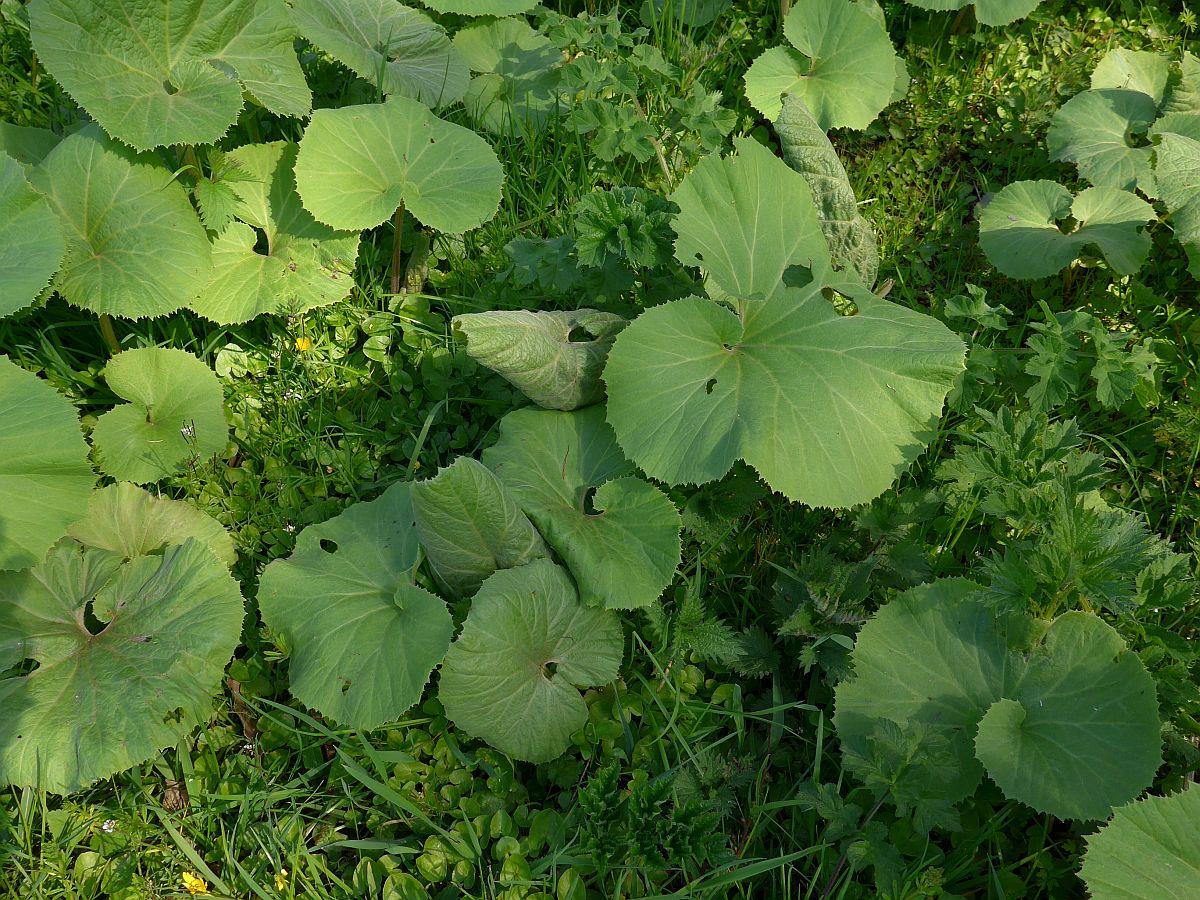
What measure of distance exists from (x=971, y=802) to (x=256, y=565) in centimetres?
206

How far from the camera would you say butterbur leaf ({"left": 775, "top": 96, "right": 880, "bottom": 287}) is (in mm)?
2928

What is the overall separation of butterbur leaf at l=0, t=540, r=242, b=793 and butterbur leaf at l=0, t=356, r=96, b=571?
0.12 meters

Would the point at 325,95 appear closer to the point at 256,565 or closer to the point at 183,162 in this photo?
the point at 183,162

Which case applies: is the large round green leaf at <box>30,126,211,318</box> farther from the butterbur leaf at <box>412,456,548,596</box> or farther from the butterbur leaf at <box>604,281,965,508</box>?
the butterbur leaf at <box>604,281,965,508</box>

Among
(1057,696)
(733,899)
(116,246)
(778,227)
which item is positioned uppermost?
(778,227)

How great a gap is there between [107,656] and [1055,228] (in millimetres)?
3312

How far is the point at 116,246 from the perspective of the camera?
277cm

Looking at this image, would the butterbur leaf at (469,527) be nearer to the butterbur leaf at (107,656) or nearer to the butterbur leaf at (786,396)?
the butterbur leaf at (786,396)

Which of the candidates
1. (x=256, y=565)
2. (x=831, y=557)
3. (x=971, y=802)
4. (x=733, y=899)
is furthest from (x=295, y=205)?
(x=971, y=802)

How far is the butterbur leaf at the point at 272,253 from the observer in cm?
289

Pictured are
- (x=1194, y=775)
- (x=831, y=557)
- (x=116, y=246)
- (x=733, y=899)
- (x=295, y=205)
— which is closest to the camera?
(x=733, y=899)

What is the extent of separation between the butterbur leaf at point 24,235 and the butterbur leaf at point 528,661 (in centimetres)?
153

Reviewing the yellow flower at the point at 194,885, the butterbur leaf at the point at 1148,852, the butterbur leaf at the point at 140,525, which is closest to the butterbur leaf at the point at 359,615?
the butterbur leaf at the point at 140,525

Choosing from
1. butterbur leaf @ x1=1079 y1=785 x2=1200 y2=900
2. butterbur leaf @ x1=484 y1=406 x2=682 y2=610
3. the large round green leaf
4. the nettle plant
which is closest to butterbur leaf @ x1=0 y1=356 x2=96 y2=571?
the large round green leaf
